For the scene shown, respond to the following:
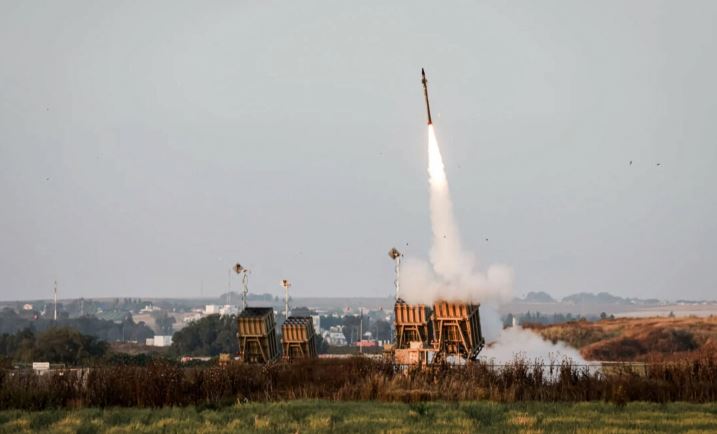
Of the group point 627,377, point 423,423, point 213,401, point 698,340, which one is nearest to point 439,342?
point 627,377

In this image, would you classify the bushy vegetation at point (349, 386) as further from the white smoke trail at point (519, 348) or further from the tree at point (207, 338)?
the tree at point (207, 338)

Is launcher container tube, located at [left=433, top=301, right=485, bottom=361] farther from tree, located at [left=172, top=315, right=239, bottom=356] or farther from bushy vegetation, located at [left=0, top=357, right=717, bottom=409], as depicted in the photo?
tree, located at [left=172, top=315, right=239, bottom=356]

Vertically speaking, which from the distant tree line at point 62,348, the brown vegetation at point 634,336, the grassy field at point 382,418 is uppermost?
the distant tree line at point 62,348

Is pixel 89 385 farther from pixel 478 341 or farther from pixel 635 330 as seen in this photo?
pixel 635 330

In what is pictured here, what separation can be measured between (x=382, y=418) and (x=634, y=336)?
72.7 meters

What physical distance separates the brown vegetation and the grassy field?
50388mm

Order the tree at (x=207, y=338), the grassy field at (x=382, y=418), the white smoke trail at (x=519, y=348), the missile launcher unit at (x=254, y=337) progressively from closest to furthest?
the grassy field at (x=382, y=418)
the white smoke trail at (x=519, y=348)
the missile launcher unit at (x=254, y=337)
the tree at (x=207, y=338)

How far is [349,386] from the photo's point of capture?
2914 centimetres

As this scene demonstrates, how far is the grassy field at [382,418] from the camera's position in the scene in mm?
22219

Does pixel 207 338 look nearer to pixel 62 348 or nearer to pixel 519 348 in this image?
pixel 62 348

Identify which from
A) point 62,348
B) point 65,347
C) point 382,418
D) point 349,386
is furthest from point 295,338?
point 62,348

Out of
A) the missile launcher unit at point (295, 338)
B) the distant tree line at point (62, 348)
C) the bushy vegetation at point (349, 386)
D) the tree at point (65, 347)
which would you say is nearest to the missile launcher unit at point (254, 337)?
the missile launcher unit at point (295, 338)

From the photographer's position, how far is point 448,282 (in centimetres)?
4794

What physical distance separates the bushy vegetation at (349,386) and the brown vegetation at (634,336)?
45106 mm
